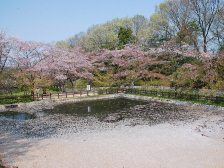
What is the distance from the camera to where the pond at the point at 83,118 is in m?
19.7

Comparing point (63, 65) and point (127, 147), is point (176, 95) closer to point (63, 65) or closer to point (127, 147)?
point (63, 65)

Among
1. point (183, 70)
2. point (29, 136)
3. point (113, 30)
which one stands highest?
point (113, 30)

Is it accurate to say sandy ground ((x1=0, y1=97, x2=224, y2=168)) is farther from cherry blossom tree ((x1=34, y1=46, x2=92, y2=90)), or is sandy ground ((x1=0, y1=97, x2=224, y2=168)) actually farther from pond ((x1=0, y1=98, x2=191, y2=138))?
cherry blossom tree ((x1=34, y1=46, x2=92, y2=90))

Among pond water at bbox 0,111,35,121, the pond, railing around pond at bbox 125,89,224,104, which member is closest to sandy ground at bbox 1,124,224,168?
the pond

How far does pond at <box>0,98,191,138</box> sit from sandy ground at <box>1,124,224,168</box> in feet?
7.67

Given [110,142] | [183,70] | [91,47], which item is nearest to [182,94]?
[183,70]

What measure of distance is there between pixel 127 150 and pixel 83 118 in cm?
986

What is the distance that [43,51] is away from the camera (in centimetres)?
4212

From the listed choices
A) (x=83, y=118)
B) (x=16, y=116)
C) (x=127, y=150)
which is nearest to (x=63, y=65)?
(x=16, y=116)

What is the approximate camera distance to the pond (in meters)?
19.7

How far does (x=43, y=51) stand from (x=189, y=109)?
24602 mm

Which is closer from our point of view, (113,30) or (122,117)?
(122,117)

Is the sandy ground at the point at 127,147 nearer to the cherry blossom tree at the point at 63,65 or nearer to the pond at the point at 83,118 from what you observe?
the pond at the point at 83,118

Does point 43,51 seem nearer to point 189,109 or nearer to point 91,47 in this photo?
point 91,47
